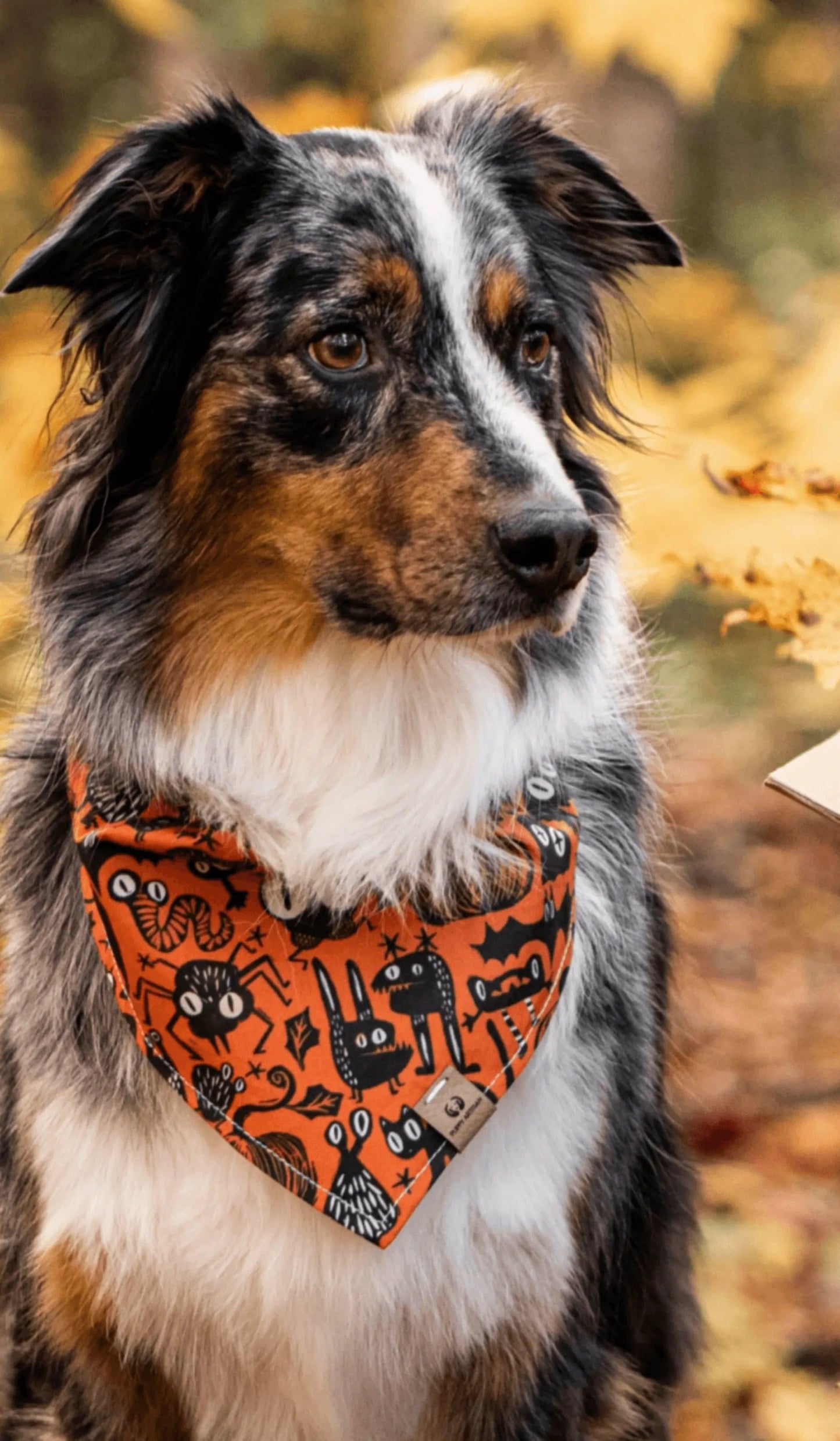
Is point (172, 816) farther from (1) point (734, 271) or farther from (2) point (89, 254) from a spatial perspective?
(1) point (734, 271)

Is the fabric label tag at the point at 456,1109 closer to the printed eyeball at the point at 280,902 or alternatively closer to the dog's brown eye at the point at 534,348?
the printed eyeball at the point at 280,902

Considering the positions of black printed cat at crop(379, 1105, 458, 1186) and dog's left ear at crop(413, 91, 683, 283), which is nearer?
black printed cat at crop(379, 1105, 458, 1186)

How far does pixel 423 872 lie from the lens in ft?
6.49

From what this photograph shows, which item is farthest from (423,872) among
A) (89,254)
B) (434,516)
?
(89,254)

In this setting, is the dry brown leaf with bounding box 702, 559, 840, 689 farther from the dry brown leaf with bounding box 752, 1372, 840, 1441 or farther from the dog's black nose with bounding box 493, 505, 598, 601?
the dog's black nose with bounding box 493, 505, 598, 601

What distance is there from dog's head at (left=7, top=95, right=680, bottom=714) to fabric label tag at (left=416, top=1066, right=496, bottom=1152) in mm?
581

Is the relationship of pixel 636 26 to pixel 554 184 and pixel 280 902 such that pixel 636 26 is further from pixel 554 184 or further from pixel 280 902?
pixel 280 902

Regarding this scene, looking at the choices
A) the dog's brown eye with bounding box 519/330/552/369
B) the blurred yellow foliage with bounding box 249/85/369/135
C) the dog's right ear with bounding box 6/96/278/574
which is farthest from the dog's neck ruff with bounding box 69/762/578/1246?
the blurred yellow foliage with bounding box 249/85/369/135

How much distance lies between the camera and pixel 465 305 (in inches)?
72.4

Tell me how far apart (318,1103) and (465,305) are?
3.30ft

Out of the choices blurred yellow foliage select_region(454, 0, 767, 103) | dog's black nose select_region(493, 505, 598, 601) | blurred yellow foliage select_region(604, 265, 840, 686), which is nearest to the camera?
dog's black nose select_region(493, 505, 598, 601)

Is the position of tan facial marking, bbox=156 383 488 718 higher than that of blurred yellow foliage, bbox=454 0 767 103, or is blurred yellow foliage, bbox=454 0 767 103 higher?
blurred yellow foliage, bbox=454 0 767 103

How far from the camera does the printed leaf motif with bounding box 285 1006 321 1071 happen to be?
6.30 ft

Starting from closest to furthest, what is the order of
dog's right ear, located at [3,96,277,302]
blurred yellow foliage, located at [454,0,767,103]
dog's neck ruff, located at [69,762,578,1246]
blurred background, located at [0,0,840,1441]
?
dog's right ear, located at [3,96,277,302], dog's neck ruff, located at [69,762,578,1246], blurred background, located at [0,0,840,1441], blurred yellow foliage, located at [454,0,767,103]
